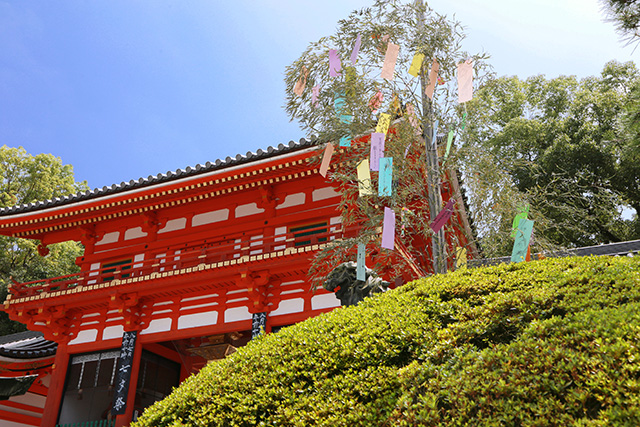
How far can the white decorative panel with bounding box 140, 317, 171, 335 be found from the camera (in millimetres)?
12132

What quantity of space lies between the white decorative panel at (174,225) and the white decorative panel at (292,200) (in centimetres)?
286

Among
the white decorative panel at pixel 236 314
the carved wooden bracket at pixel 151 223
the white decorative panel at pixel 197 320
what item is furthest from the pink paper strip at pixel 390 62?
the carved wooden bracket at pixel 151 223

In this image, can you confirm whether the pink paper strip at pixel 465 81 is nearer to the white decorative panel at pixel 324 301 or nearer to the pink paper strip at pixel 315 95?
the pink paper strip at pixel 315 95

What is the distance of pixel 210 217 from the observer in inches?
522

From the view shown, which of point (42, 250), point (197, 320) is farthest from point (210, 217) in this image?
point (42, 250)

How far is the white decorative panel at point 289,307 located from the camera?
11055 mm

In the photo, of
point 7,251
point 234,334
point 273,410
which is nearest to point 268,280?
point 234,334

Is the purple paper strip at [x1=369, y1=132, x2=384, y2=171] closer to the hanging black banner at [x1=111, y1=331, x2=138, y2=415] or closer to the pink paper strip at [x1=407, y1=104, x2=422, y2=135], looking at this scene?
the pink paper strip at [x1=407, y1=104, x2=422, y2=135]

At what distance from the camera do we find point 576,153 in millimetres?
19859

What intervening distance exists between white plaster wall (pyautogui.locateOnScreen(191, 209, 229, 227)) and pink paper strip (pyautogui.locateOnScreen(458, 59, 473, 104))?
25.9ft

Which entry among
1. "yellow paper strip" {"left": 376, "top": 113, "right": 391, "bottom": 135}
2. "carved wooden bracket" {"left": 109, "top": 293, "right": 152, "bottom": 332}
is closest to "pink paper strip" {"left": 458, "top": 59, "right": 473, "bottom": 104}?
"yellow paper strip" {"left": 376, "top": 113, "right": 391, "bottom": 135}

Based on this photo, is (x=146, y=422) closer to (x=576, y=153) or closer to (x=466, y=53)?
(x=466, y=53)

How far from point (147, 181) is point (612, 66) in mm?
20362

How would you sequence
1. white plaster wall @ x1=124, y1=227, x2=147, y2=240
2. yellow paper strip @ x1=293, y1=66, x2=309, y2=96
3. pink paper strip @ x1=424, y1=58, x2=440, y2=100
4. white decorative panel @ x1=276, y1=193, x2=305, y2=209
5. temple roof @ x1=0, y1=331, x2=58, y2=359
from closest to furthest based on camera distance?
pink paper strip @ x1=424, y1=58, x2=440, y2=100 < yellow paper strip @ x1=293, y1=66, x2=309, y2=96 < white decorative panel @ x1=276, y1=193, x2=305, y2=209 < temple roof @ x1=0, y1=331, x2=58, y2=359 < white plaster wall @ x1=124, y1=227, x2=147, y2=240
